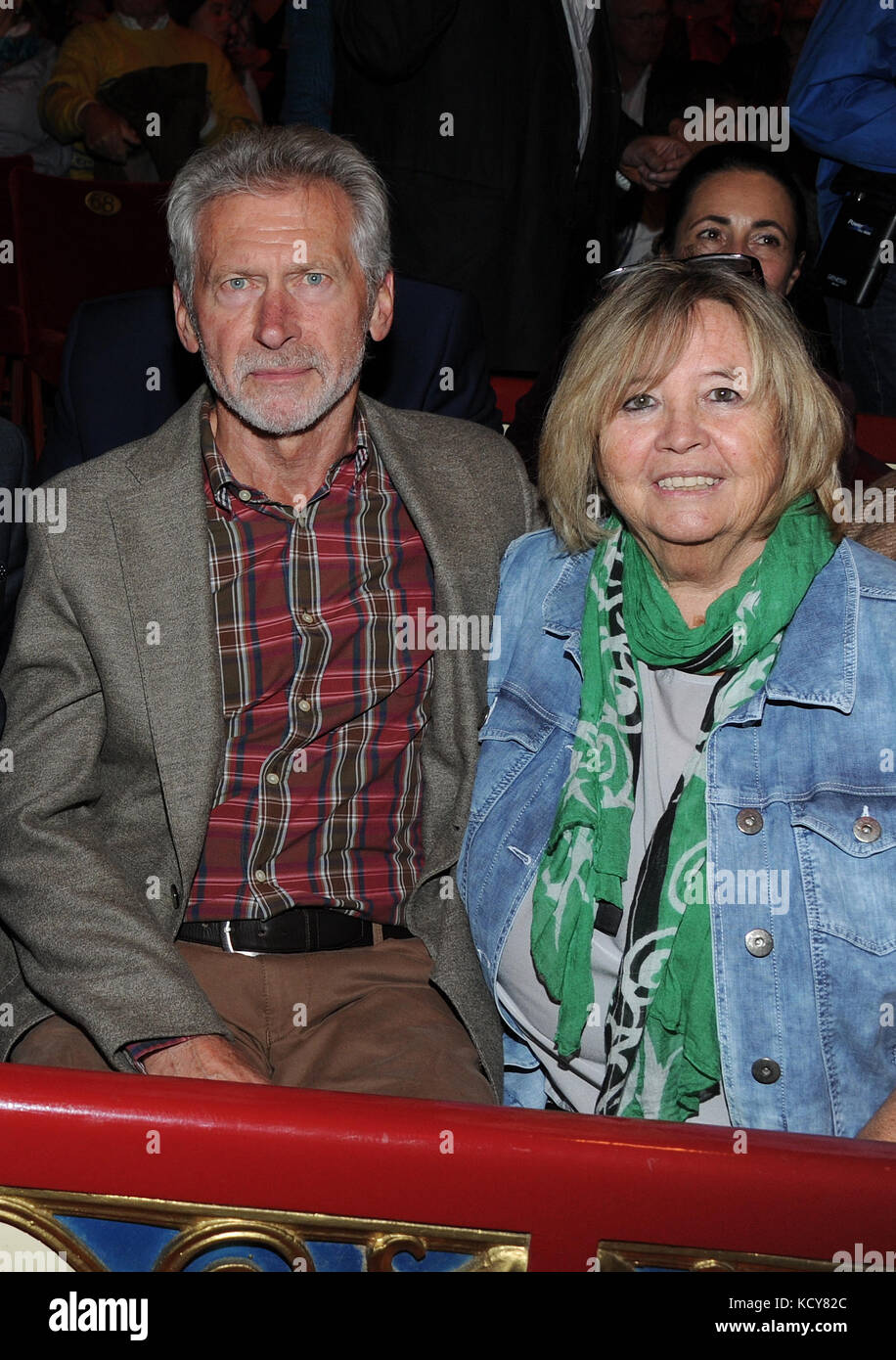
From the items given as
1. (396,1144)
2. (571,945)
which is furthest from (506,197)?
(396,1144)

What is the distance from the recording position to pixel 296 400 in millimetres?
1787

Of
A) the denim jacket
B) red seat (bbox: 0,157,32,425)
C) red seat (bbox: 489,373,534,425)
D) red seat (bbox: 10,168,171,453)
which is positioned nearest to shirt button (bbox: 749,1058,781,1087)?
the denim jacket

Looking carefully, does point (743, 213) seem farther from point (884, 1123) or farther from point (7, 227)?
point (7, 227)

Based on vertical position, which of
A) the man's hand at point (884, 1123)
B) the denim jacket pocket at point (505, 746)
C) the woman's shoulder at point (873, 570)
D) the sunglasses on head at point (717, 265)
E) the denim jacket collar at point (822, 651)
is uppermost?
the sunglasses on head at point (717, 265)

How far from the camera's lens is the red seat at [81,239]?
3451 millimetres

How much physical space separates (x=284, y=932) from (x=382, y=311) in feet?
2.69

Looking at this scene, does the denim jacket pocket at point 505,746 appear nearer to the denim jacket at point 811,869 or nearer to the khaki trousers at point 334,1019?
the denim jacket at point 811,869

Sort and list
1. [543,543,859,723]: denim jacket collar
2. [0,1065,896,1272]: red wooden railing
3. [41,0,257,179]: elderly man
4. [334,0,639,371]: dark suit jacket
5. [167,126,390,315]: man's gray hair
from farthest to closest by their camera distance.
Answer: [41,0,257,179]: elderly man < [334,0,639,371]: dark suit jacket < [167,126,390,315]: man's gray hair < [543,543,859,723]: denim jacket collar < [0,1065,896,1272]: red wooden railing

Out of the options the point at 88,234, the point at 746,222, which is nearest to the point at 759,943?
the point at 746,222

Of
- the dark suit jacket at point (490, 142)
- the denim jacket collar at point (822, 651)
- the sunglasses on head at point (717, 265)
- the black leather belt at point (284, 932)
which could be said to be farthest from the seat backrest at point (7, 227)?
the denim jacket collar at point (822, 651)

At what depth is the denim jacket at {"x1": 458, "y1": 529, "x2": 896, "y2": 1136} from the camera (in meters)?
1.44

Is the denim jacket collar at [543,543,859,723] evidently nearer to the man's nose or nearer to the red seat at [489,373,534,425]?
the man's nose

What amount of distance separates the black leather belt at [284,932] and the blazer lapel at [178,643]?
0.27 feet

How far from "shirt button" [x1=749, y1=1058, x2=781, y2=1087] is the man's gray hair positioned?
1.06 metres
